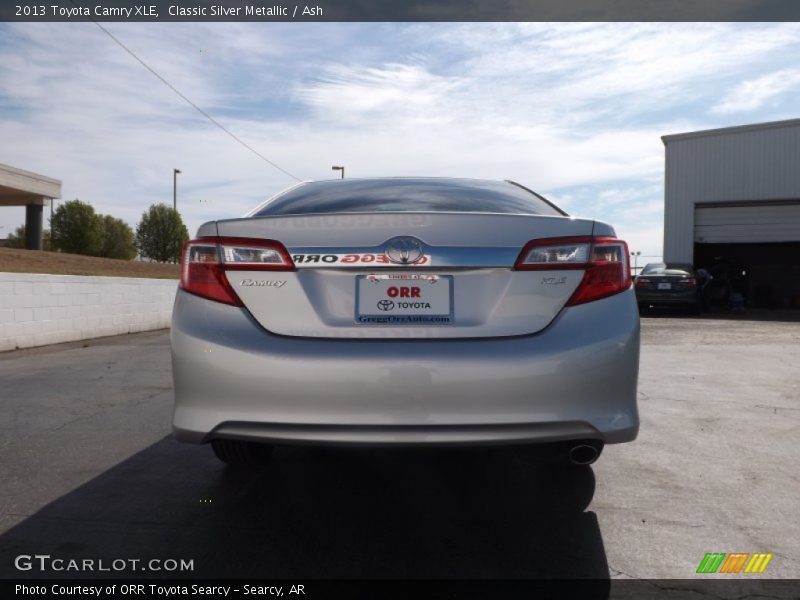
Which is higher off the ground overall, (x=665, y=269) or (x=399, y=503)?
(x=665, y=269)

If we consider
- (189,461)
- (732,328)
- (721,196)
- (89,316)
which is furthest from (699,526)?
(721,196)

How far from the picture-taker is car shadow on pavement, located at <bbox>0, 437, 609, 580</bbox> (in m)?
2.79

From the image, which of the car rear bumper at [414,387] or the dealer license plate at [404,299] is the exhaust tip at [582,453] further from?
the dealer license plate at [404,299]

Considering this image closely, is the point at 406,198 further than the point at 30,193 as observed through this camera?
No

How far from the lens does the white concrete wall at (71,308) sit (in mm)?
10836

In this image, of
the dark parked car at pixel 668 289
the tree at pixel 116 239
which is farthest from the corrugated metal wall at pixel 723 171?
the tree at pixel 116 239

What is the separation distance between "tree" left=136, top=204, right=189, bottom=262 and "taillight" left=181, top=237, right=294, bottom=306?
7107 centimetres

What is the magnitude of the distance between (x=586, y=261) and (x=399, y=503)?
1.44 m

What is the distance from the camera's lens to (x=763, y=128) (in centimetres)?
2444

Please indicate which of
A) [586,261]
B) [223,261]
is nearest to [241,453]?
[223,261]

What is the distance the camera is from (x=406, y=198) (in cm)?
359

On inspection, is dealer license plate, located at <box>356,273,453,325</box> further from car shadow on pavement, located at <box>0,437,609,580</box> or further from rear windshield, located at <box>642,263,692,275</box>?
rear windshield, located at <box>642,263,692,275</box>

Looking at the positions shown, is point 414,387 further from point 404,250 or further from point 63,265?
point 63,265

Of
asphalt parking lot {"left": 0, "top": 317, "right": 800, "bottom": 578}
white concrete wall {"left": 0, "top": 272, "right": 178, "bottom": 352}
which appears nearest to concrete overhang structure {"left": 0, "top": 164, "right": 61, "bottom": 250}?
white concrete wall {"left": 0, "top": 272, "right": 178, "bottom": 352}
